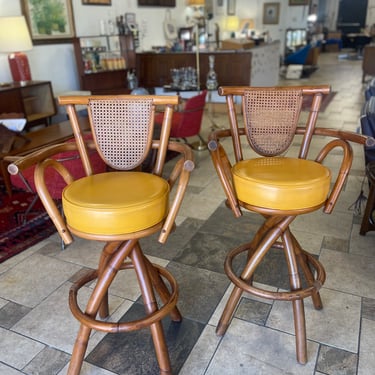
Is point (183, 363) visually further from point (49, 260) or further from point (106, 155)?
point (49, 260)

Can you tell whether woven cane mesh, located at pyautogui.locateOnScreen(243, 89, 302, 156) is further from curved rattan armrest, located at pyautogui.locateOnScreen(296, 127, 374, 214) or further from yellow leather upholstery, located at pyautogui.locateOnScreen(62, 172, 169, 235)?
yellow leather upholstery, located at pyautogui.locateOnScreen(62, 172, 169, 235)

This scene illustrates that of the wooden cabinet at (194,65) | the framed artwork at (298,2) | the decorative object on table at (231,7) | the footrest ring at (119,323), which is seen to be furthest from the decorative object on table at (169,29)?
the footrest ring at (119,323)

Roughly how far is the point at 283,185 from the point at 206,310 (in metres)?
0.93

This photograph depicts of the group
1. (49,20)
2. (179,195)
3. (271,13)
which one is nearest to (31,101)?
(49,20)

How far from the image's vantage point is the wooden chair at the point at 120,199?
4.16ft

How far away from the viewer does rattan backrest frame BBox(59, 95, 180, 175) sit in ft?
4.92

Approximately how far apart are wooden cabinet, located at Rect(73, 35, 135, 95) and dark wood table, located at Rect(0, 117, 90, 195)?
185 centimetres

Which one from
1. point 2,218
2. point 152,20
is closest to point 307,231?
point 2,218

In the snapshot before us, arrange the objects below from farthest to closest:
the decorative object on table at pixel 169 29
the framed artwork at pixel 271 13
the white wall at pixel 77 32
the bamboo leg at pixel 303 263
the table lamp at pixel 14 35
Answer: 1. the framed artwork at pixel 271 13
2. the decorative object on table at pixel 169 29
3. the white wall at pixel 77 32
4. the table lamp at pixel 14 35
5. the bamboo leg at pixel 303 263

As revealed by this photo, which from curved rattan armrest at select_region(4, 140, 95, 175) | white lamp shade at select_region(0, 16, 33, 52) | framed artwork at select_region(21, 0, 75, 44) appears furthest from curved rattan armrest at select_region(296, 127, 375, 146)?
framed artwork at select_region(21, 0, 75, 44)

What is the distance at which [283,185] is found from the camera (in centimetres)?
136

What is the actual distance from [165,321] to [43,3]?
210 inches

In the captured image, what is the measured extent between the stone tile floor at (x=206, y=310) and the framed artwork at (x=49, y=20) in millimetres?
4071

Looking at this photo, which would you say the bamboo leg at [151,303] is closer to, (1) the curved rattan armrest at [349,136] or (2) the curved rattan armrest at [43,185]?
(2) the curved rattan armrest at [43,185]
